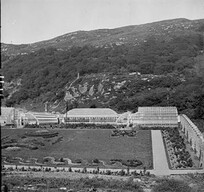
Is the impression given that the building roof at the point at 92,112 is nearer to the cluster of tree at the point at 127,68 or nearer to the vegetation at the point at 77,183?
the cluster of tree at the point at 127,68

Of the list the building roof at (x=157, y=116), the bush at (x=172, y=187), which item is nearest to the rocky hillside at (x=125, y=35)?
the building roof at (x=157, y=116)

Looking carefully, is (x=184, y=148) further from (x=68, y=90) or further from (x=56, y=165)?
(x=68, y=90)

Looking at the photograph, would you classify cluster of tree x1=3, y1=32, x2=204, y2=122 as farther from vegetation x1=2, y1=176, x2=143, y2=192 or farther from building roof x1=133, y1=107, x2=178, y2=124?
vegetation x1=2, y1=176, x2=143, y2=192

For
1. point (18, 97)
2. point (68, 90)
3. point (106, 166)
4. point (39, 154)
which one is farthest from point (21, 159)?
point (18, 97)

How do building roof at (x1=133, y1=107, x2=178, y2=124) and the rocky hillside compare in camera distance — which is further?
the rocky hillside

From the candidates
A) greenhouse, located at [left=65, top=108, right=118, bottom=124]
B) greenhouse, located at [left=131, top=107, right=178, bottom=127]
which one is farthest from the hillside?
greenhouse, located at [left=65, top=108, right=118, bottom=124]

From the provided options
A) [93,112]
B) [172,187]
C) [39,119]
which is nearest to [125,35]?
[93,112]
